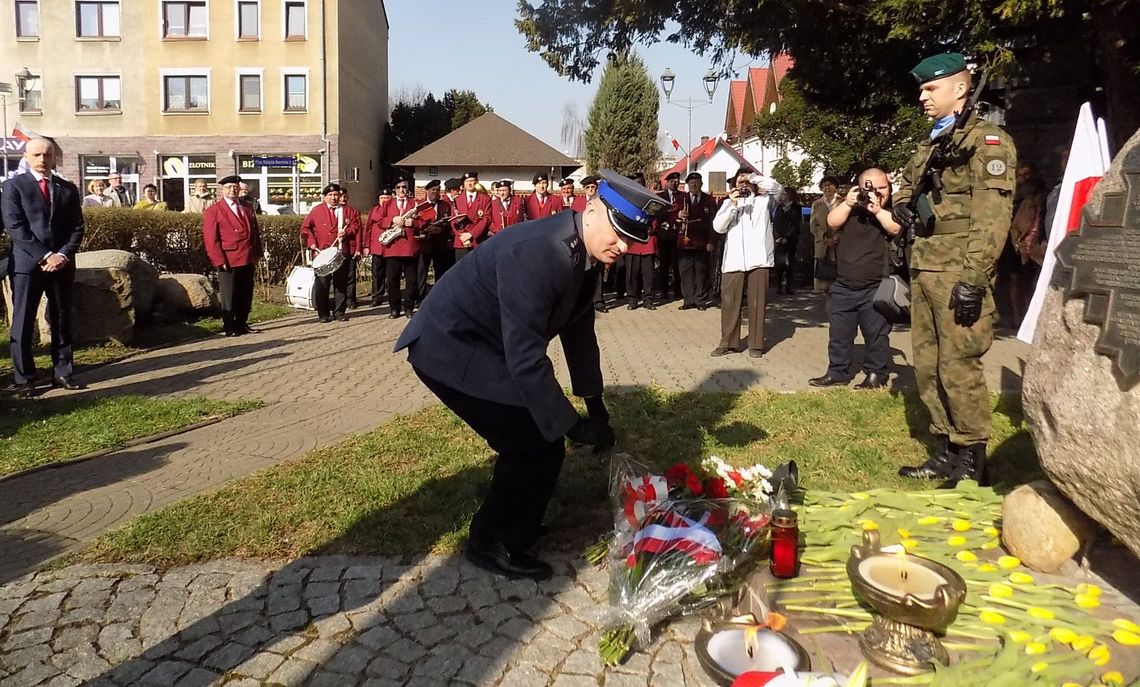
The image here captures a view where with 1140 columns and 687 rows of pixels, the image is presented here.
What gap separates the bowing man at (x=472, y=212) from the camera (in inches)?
522

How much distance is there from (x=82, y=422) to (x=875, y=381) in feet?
21.5

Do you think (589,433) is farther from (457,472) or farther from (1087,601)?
(1087,601)

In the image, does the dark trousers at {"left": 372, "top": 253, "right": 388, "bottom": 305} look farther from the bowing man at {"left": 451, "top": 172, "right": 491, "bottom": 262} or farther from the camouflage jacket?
the camouflage jacket

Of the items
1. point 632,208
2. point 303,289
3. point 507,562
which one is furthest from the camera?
point 303,289

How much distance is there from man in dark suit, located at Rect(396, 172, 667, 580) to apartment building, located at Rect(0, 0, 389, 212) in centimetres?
3298

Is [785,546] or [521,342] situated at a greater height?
[521,342]

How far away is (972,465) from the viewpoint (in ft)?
15.4

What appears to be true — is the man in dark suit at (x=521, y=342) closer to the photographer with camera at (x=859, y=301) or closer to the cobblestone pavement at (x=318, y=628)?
the cobblestone pavement at (x=318, y=628)

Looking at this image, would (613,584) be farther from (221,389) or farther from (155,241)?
(155,241)

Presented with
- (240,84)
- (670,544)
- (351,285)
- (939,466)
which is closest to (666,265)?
(351,285)

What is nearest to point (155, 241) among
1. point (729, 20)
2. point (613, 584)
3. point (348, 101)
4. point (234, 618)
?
point (729, 20)

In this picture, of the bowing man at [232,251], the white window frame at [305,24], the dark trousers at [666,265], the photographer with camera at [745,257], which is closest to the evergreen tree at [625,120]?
the white window frame at [305,24]

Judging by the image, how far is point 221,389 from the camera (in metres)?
7.46

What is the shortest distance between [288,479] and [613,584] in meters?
2.40
